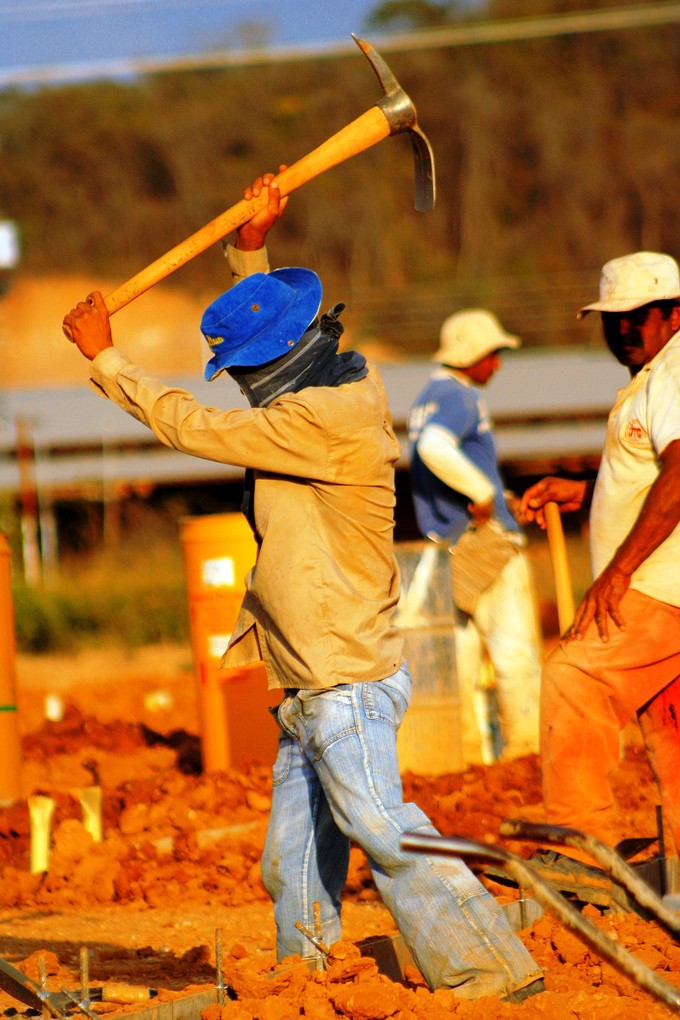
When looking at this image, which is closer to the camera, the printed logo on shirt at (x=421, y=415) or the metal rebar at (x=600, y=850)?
the metal rebar at (x=600, y=850)

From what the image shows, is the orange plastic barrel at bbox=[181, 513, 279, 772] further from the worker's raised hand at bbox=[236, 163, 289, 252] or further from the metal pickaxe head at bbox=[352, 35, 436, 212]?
the worker's raised hand at bbox=[236, 163, 289, 252]

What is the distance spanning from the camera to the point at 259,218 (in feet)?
14.6

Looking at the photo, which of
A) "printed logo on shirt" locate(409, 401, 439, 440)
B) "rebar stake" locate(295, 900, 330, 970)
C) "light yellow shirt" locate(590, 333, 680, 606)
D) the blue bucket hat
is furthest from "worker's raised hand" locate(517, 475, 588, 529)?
"printed logo on shirt" locate(409, 401, 439, 440)

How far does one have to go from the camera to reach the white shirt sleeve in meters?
7.89

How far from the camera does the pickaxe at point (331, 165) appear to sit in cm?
442

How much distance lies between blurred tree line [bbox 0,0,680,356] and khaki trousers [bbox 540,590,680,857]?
35527mm

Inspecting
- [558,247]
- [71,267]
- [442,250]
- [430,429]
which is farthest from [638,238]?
[430,429]

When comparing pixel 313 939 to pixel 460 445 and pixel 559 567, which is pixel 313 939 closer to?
pixel 559 567

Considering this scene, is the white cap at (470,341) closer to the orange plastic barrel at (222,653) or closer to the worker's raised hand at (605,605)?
the orange plastic barrel at (222,653)

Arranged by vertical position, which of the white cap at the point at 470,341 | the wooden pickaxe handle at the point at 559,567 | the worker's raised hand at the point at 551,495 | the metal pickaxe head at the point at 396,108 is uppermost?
the white cap at the point at 470,341

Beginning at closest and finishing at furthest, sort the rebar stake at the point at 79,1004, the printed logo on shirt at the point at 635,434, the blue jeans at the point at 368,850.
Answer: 1. the rebar stake at the point at 79,1004
2. the blue jeans at the point at 368,850
3. the printed logo on shirt at the point at 635,434

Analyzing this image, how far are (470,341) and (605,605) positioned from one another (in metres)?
3.65

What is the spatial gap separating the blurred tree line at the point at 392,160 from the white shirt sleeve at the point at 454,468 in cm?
3235

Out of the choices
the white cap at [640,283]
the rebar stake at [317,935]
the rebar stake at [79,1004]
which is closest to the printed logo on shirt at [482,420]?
the white cap at [640,283]
